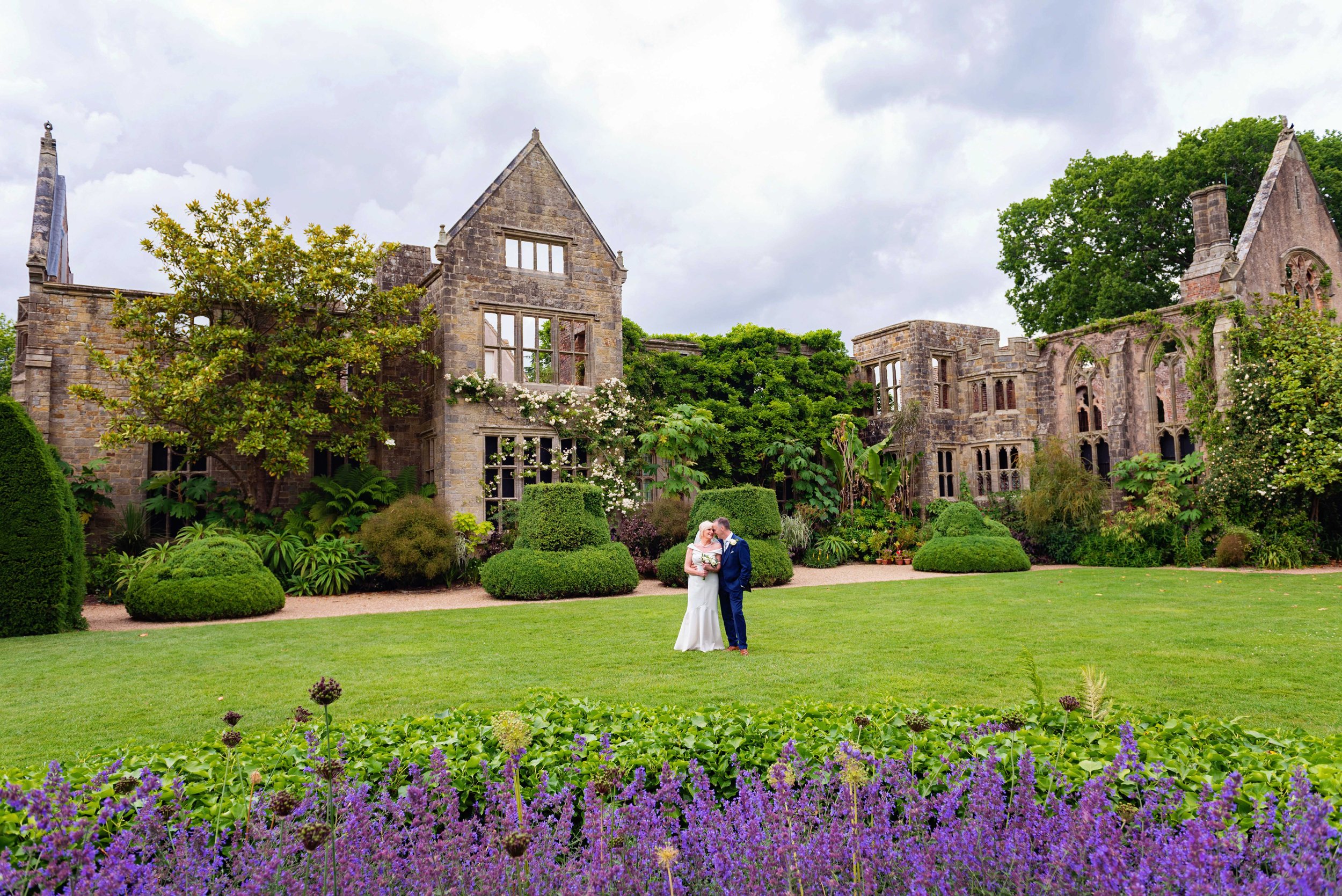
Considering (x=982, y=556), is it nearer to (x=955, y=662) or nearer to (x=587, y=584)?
(x=587, y=584)

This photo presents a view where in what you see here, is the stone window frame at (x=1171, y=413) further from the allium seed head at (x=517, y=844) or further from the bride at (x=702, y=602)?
the allium seed head at (x=517, y=844)

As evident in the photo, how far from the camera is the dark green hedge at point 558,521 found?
13.7 meters

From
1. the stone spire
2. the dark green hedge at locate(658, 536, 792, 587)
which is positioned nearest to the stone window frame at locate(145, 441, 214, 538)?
the stone spire

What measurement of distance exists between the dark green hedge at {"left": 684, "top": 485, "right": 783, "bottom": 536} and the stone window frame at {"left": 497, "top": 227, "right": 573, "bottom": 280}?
670 cm

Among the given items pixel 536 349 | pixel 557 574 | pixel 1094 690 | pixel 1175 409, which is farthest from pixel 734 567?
pixel 1175 409

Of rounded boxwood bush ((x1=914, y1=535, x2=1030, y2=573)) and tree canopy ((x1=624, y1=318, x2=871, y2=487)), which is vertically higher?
tree canopy ((x1=624, y1=318, x2=871, y2=487))

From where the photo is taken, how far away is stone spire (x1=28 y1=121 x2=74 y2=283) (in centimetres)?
1580

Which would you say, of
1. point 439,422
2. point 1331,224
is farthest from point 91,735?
point 1331,224

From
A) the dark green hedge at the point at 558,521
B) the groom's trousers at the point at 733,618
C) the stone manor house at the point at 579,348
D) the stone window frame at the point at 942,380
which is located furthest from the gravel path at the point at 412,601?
the stone window frame at the point at 942,380

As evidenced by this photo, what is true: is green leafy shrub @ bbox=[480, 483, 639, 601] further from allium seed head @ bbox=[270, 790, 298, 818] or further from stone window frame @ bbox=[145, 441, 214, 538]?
allium seed head @ bbox=[270, 790, 298, 818]

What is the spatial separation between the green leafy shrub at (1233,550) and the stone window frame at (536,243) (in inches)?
588

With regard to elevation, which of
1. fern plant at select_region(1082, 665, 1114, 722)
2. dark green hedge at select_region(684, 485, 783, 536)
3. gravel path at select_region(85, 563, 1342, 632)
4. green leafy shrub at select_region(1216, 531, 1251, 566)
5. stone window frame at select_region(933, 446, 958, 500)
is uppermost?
stone window frame at select_region(933, 446, 958, 500)

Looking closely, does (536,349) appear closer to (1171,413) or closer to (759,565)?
(759,565)

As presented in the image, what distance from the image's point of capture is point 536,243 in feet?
59.2
